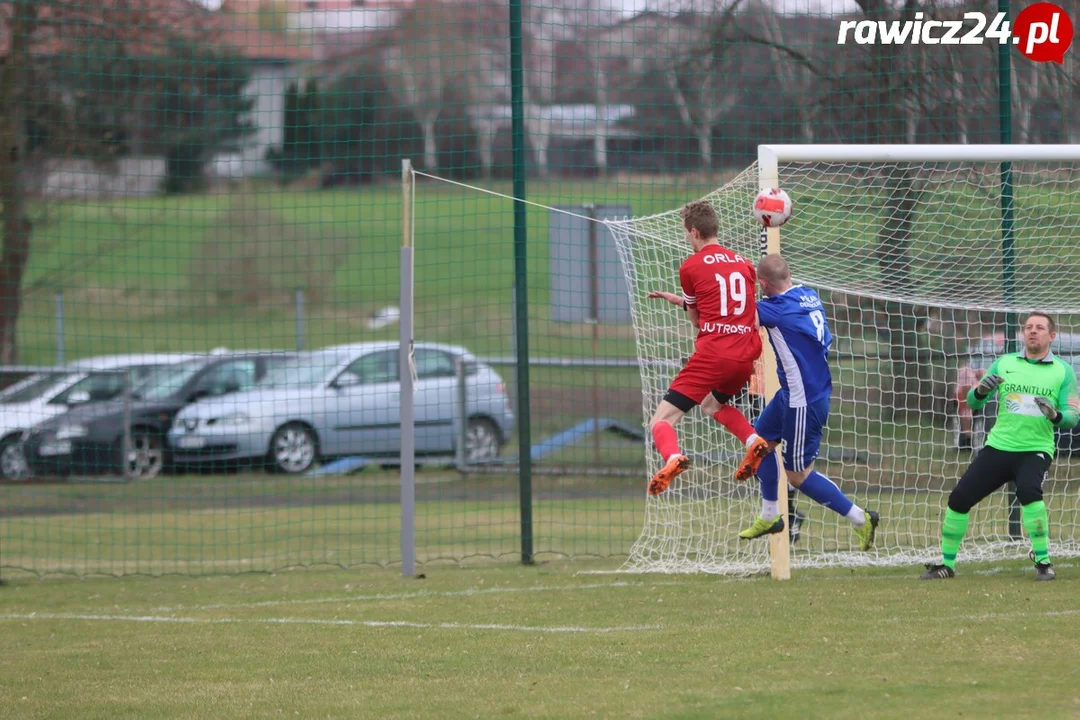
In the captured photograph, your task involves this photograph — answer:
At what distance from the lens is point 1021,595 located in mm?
7617

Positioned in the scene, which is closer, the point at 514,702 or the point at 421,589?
the point at 514,702

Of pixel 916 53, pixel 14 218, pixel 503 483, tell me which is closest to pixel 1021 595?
pixel 916 53

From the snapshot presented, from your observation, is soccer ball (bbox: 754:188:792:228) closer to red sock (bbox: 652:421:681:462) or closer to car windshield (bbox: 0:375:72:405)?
red sock (bbox: 652:421:681:462)

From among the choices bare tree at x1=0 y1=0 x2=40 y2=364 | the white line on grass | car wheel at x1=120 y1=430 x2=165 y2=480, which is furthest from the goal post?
car wheel at x1=120 y1=430 x2=165 y2=480

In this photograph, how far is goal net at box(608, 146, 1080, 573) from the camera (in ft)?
31.0

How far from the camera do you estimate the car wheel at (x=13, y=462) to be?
1597 centimetres

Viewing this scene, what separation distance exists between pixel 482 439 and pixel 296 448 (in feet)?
8.26

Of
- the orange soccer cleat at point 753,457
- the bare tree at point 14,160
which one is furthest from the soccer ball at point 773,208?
the bare tree at point 14,160

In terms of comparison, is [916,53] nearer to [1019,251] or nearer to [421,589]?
[1019,251]

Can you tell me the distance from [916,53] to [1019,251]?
93.3 inches

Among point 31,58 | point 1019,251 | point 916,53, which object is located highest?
point 31,58

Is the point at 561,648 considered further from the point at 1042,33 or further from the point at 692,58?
the point at 1042,33

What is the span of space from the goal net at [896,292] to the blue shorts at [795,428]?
118 centimetres

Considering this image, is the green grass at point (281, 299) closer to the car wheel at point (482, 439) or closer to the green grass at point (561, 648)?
the car wheel at point (482, 439)
